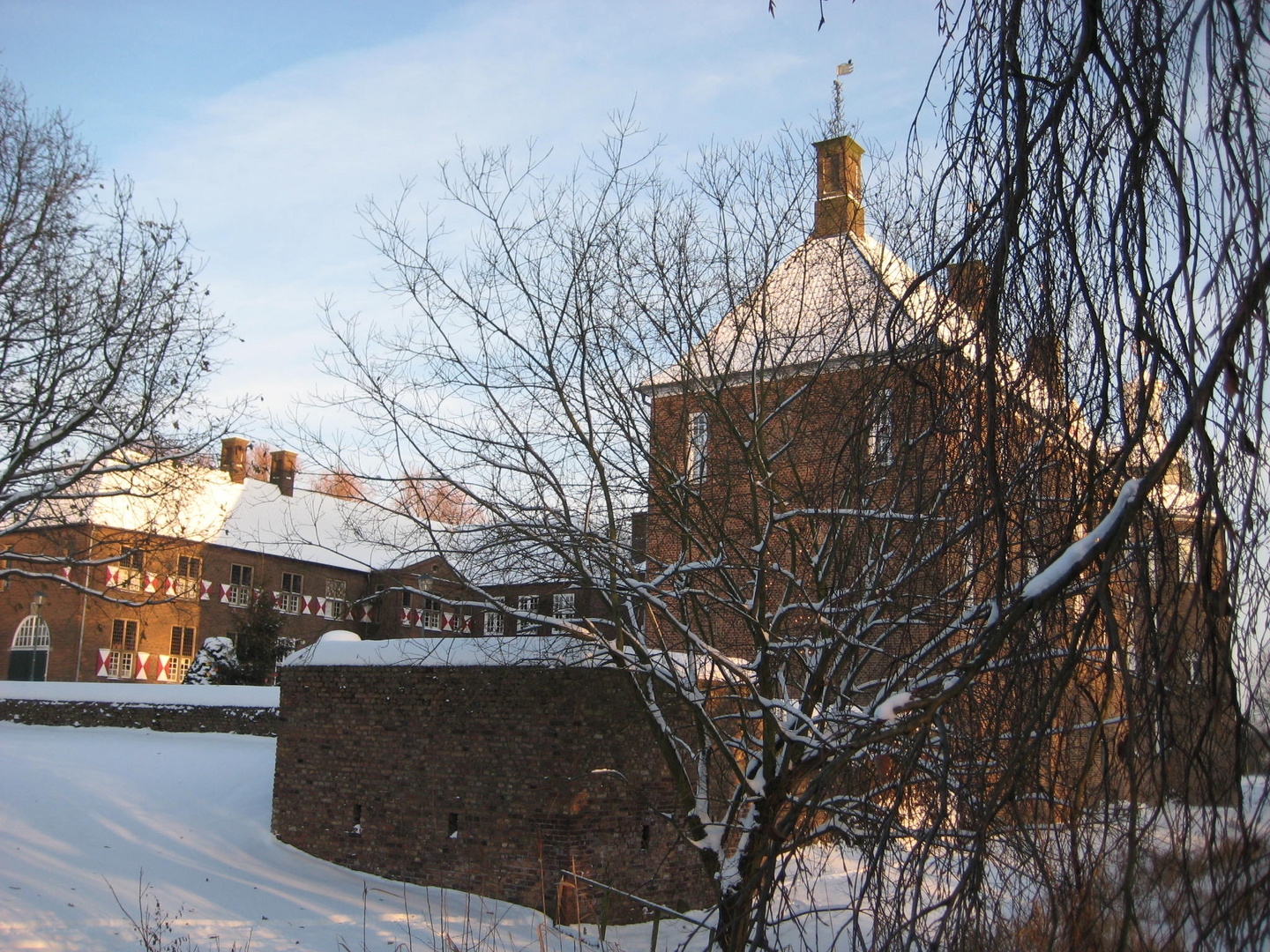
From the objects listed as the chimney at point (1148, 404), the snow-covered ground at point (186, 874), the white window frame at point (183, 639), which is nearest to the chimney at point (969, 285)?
the chimney at point (1148, 404)

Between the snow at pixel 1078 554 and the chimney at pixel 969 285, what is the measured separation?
2.62ft

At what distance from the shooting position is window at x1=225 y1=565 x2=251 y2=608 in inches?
1560

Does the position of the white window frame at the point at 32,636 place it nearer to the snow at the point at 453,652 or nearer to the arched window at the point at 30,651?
the arched window at the point at 30,651

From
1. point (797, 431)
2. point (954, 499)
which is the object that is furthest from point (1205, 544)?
point (797, 431)

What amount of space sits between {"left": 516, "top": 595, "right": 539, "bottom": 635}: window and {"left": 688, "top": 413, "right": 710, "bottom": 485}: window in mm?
2037

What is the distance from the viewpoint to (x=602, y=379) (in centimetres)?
1052

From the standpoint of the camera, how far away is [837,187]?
34.1 feet

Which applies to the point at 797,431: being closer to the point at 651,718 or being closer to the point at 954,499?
the point at 651,718

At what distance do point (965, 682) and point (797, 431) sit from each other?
25.7 ft


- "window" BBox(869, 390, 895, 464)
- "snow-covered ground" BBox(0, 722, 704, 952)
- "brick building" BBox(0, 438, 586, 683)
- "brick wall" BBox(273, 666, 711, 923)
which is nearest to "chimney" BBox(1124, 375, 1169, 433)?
"window" BBox(869, 390, 895, 464)

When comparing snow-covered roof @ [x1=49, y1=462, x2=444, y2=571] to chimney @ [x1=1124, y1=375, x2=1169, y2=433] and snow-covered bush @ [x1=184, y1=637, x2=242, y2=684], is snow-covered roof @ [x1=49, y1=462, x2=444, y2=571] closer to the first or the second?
snow-covered bush @ [x1=184, y1=637, x2=242, y2=684]

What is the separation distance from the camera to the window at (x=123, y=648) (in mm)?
35062

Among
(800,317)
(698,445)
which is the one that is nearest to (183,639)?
(698,445)

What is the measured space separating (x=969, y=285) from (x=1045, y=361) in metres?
0.30
